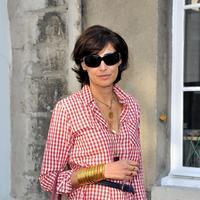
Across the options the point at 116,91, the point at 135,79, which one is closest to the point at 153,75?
the point at 135,79

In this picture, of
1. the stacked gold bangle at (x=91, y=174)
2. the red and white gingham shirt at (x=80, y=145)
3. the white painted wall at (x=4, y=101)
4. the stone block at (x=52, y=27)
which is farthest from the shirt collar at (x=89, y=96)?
the white painted wall at (x=4, y=101)

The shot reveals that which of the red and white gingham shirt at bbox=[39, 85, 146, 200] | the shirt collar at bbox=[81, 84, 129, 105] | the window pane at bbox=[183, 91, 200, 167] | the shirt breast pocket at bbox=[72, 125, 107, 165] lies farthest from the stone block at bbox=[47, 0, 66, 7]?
the shirt breast pocket at bbox=[72, 125, 107, 165]

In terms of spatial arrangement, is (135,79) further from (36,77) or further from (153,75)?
(36,77)

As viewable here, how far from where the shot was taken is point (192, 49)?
10.9ft

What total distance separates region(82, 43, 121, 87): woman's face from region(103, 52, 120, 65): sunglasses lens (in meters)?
0.01

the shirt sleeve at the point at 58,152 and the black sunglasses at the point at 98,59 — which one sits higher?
the black sunglasses at the point at 98,59

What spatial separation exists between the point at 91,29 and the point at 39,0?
1.45m

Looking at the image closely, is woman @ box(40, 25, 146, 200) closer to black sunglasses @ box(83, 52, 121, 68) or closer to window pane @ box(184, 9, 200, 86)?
black sunglasses @ box(83, 52, 121, 68)

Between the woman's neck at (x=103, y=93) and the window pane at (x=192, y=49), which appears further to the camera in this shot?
the window pane at (x=192, y=49)

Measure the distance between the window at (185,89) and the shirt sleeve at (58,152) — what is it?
4.50 ft

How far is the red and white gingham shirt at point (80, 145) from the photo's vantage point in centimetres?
205

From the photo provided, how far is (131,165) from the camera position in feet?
6.64

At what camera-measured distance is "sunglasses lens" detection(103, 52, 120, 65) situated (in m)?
2.08

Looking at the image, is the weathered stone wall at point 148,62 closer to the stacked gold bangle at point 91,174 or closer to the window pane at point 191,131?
the window pane at point 191,131
